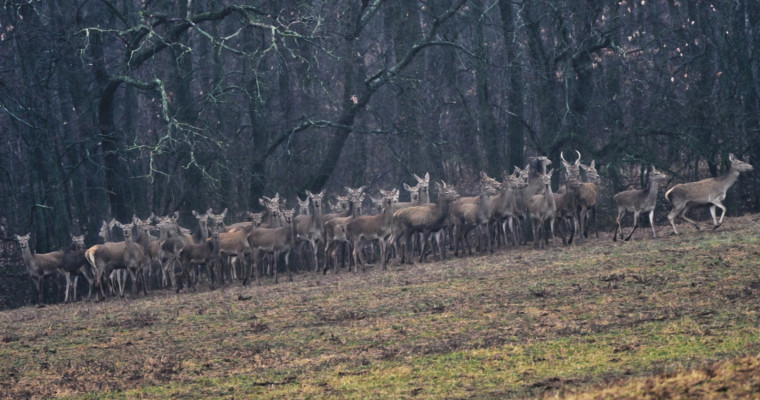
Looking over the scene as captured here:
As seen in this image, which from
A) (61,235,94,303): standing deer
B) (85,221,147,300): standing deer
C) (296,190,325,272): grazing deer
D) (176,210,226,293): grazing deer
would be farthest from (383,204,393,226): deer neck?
(61,235,94,303): standing deer

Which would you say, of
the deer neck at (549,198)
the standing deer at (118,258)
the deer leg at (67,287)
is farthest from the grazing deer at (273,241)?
the deer neck at (549,198)

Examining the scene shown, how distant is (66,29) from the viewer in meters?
26.1

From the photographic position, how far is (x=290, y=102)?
3247cm

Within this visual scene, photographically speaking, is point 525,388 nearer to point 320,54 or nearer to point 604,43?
point 604,43

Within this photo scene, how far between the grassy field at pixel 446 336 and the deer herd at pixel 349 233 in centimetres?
262

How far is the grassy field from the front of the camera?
9.63 meters

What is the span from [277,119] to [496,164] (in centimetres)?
813

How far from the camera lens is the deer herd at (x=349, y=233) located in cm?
2180

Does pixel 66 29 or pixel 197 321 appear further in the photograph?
pixel 66 29

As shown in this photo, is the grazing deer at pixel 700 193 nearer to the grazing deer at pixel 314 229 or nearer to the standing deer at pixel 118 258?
the grazing deer at pixel 314 229

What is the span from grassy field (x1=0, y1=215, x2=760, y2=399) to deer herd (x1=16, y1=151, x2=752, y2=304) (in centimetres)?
262

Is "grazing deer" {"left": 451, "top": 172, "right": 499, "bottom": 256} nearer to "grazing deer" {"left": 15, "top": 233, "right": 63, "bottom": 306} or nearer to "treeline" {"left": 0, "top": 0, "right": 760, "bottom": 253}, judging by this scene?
"treeline" {"left": 0, "top": 0, "right": 760, "bottom": 253}

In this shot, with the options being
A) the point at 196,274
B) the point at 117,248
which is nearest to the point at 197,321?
the point at 117,248

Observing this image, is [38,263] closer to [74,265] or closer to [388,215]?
[74,265]
